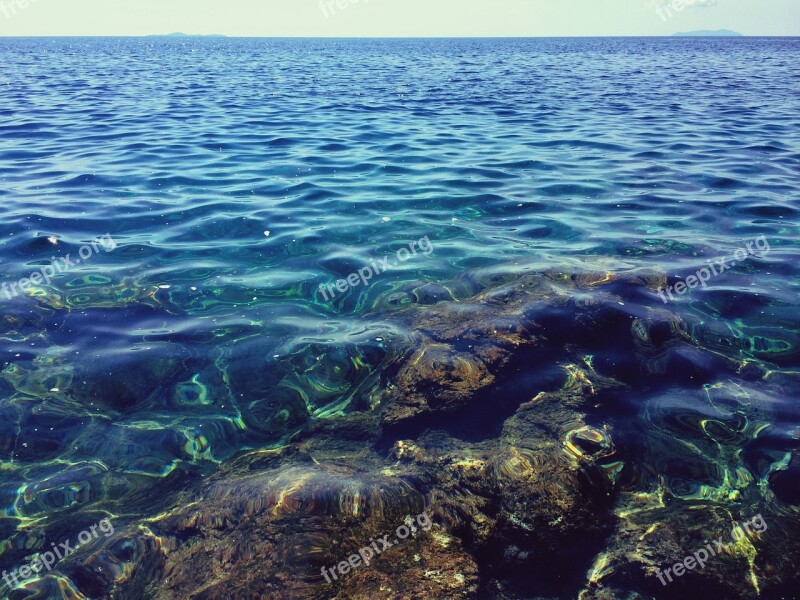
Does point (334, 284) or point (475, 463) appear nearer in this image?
point (475, 463)

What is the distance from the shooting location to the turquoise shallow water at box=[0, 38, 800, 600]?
15.0ft

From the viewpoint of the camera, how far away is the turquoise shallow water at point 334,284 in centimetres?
456

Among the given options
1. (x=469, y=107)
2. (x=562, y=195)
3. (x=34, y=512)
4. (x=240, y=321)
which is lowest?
(x=34, y=512)

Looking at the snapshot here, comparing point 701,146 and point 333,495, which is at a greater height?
point 701,146

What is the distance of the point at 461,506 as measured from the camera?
12.9 ft

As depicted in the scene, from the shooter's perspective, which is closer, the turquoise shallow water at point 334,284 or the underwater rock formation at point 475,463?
the underwater rock formation at point 475,463

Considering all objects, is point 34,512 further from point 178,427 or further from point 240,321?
point 240,321

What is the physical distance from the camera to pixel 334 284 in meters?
7.07

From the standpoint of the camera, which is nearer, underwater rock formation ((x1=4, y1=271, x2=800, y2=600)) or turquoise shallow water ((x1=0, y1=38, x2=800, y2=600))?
underwater rock formation ((x1=4, y1=271, x2=800, y2=600))

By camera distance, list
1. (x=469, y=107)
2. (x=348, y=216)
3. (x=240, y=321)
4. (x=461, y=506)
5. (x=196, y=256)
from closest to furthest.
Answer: (x=461, y=506), (x=240, y=321), (x=196, y=256), (x=348, y=216), (x=469, y=107)

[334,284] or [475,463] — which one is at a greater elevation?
[334,284]

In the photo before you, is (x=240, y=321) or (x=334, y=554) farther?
(x=240, y=321)

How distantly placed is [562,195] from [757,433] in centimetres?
647

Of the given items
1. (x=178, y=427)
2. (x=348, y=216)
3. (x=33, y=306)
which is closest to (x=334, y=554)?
(x=178, y=427)
